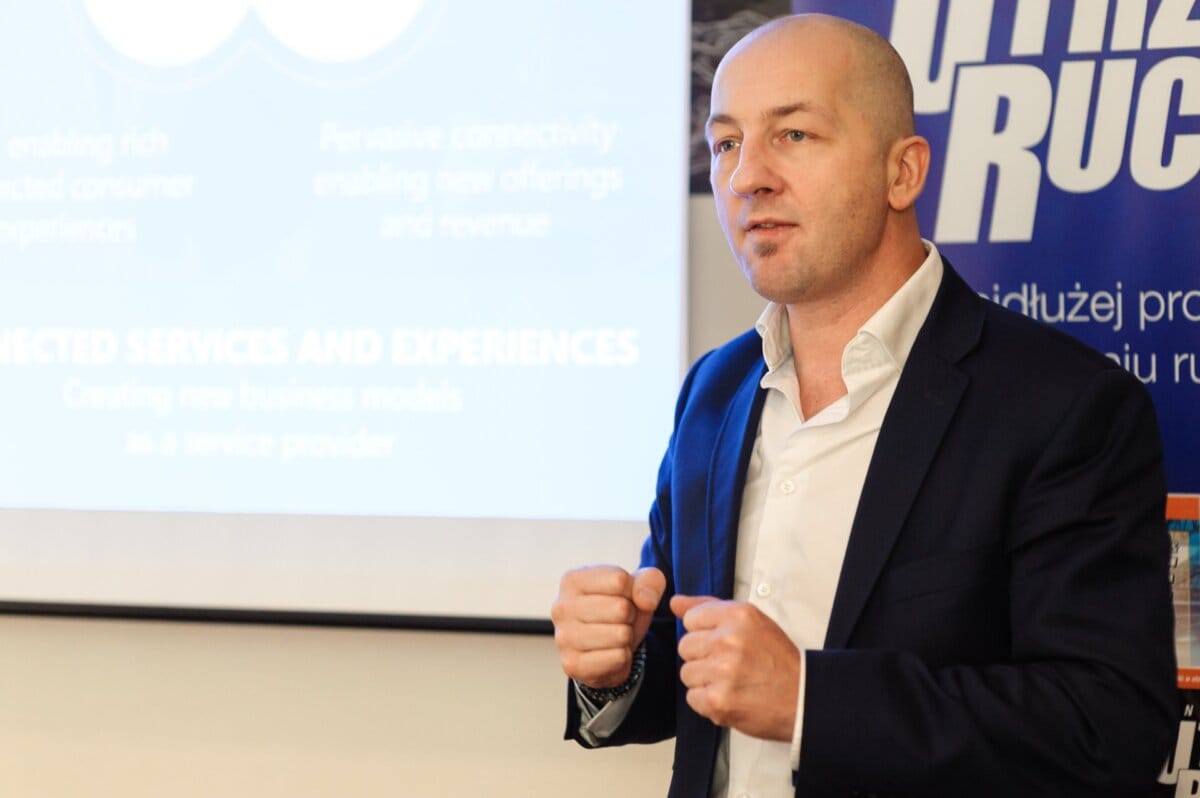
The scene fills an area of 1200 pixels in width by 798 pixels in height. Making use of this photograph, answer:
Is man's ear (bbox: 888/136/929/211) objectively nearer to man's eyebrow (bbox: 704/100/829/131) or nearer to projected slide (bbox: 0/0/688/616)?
man's eyebrow (bbox: 704/100/829/131)

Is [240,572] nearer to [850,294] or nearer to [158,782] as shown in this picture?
[158,782]

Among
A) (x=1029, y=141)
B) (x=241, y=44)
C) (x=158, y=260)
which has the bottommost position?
(x=158, y=260)

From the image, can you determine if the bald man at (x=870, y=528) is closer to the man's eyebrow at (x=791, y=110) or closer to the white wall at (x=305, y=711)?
the man's eyebrow at (x=791, y=110)

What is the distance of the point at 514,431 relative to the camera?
7.93 ft

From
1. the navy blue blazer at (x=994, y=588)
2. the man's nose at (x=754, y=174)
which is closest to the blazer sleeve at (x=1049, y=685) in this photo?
the navy blue blazer at (x=994, y=588)

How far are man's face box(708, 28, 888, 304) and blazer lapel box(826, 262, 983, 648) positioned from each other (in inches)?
6.1

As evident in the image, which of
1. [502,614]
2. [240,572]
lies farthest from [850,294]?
[240,572]

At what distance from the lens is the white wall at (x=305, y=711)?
Answer: 2498mm

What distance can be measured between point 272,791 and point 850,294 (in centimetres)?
177

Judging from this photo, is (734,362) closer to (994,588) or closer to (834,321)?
(834,321)

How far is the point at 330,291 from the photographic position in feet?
8.20

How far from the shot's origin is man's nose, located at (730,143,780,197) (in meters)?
1.49

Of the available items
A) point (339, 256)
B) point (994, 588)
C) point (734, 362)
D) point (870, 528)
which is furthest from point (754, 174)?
point (339, 256)

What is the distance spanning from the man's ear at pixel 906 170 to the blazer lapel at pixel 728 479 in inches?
11.4
